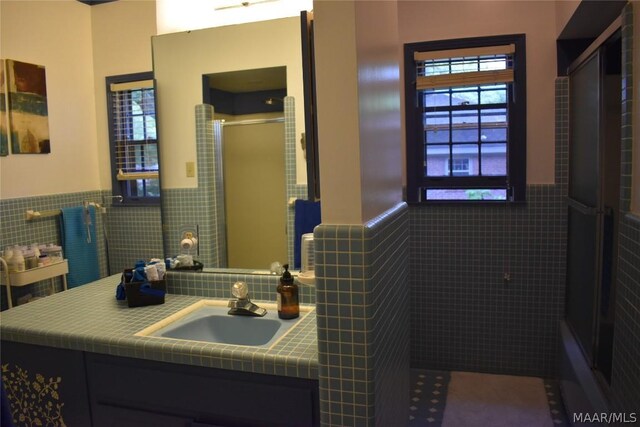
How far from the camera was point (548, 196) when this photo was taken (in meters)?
3.14

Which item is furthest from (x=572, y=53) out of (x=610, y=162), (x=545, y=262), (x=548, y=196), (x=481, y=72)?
(x=545, y=262)

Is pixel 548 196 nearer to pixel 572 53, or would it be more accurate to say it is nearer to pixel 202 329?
pixel 572 53

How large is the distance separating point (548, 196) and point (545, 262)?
42cm

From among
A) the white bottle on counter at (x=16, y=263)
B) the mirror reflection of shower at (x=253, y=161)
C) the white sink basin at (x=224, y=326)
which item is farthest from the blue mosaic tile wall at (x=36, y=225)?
the white sink basin at (x=224, y=326)

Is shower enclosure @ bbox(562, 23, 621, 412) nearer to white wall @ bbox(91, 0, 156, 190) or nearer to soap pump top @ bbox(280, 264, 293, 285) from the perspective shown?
soap pump top @ bbox(280, 264, 293, 285)

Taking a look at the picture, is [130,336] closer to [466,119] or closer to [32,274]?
[32,274]

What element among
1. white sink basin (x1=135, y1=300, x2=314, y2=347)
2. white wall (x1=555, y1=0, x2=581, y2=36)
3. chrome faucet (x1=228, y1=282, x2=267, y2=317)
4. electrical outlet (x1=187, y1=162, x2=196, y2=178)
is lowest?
white sink basin (x1=135, y1=300, x2=314, y2=347)

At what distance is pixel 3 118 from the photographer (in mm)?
3061

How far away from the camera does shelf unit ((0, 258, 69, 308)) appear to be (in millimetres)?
2945

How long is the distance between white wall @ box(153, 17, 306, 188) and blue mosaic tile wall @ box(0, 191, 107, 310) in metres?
1.23

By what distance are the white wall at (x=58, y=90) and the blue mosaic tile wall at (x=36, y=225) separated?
5 centimetres

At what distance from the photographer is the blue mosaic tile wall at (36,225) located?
10.1 ft

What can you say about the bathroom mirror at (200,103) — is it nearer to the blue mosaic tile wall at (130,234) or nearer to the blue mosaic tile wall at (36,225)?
the blue mosaic tile wall at (130,234)

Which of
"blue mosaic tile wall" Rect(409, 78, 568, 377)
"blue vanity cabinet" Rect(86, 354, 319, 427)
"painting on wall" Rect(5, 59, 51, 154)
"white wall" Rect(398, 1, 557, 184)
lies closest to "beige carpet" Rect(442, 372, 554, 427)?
"blue mosaic tile wall" Rect(409, 78, 568, 377)
